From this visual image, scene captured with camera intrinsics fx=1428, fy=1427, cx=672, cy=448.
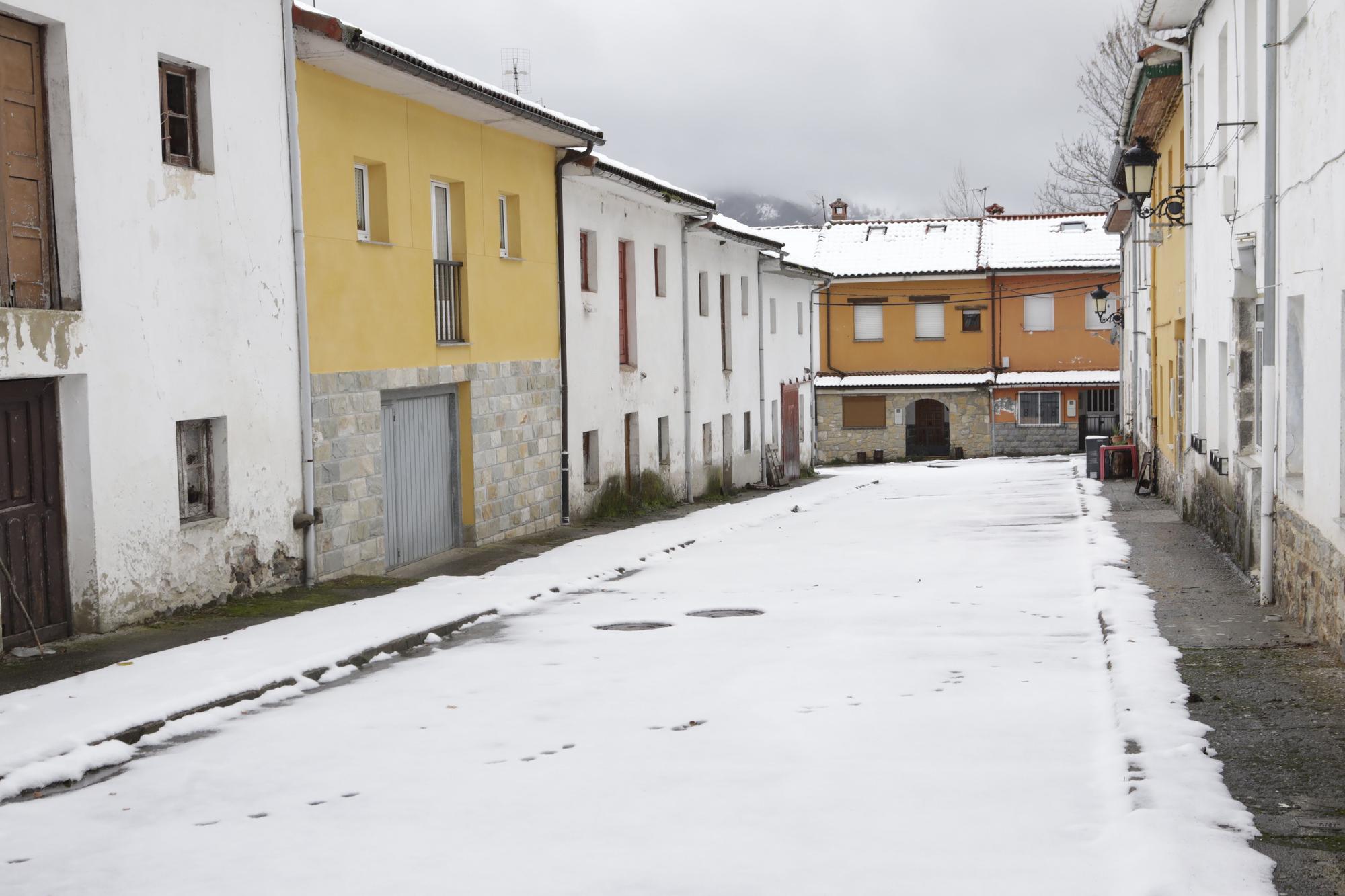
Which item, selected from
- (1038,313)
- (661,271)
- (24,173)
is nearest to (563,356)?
(661,271)

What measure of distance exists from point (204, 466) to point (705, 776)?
6862 mm

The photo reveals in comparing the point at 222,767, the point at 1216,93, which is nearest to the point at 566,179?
the point at 1216,93

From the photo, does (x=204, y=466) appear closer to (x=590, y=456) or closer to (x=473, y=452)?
(x=473, y=452)

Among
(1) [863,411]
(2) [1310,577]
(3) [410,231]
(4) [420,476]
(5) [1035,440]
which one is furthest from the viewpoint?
(1) [863,411]

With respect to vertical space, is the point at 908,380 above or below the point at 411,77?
below

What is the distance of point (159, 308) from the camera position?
10891mm

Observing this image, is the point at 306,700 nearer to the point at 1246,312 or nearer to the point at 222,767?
the point at 222,767

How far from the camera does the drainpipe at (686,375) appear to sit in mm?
25312

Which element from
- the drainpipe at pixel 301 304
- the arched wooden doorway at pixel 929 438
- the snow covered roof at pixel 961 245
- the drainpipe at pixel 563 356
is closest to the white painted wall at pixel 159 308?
the drainpipe at pixel 301 304

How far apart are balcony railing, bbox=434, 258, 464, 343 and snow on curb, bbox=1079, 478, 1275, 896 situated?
28.6 feet

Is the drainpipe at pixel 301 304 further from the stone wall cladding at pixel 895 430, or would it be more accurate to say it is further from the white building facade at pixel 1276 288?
the stone wall cladding at pixel 895 430

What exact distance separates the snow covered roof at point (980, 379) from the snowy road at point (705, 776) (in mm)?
34559

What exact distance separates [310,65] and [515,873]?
392 inches

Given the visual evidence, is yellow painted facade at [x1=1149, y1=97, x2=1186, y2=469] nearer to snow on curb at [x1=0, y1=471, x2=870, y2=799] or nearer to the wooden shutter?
snow on curb at [x1=0, y1=471, x2=870, y2=799]
